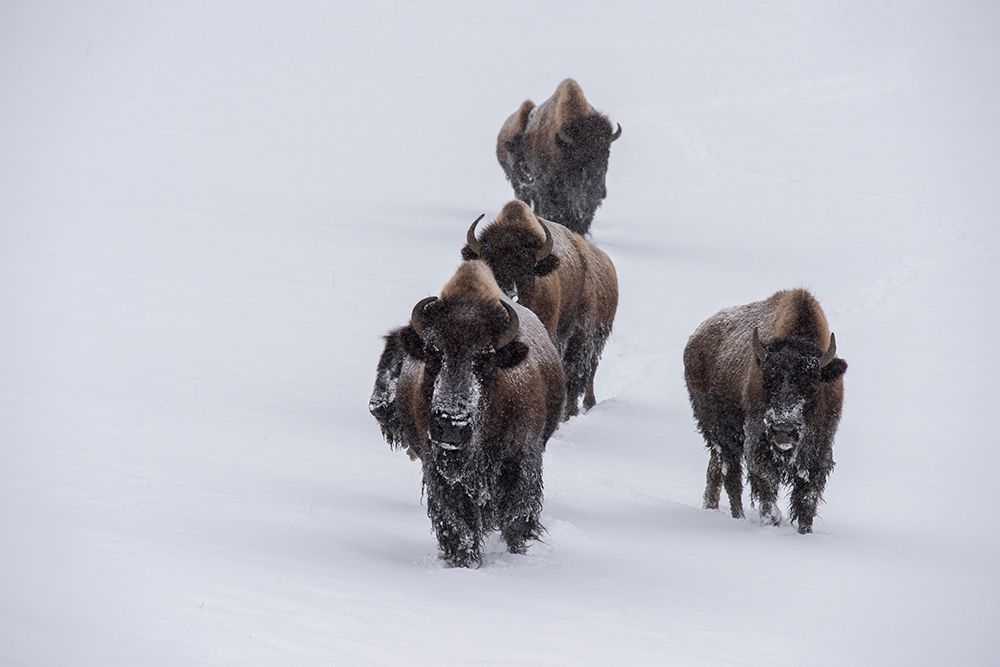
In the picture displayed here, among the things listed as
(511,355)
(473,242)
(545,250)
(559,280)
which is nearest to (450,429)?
(511,355)

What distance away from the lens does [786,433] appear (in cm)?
914

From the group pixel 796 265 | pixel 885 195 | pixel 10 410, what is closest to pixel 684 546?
pixel 10 410

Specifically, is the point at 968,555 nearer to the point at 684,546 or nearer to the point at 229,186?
the point at 684,546

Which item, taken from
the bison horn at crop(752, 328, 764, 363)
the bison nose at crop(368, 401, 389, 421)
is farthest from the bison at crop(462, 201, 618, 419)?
the bison horn at crop(752, 328, 764, 363)

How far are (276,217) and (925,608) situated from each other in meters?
16.3

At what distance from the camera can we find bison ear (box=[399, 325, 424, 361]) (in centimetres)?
770

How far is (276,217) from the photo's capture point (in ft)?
73.0

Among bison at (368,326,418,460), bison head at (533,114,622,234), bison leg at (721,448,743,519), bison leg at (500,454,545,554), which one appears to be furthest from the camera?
bison head at (533,114,622,234)

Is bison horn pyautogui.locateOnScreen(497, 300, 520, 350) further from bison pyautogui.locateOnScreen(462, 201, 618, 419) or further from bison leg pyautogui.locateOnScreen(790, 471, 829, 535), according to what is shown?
bison leg pyautogui.locateOnScreen(790, 471, 829, 535)

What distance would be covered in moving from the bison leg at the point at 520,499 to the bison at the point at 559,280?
8.38ft

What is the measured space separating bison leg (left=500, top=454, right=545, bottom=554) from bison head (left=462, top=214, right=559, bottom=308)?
9.52 feet

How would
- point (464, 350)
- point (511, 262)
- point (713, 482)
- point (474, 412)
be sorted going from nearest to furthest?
point (474, 412), point (464, 350), point (713, 482), point (511, 262)

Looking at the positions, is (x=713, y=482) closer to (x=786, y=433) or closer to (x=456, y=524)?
(x=786, y=433)

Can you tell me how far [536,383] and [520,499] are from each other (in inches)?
28.7
